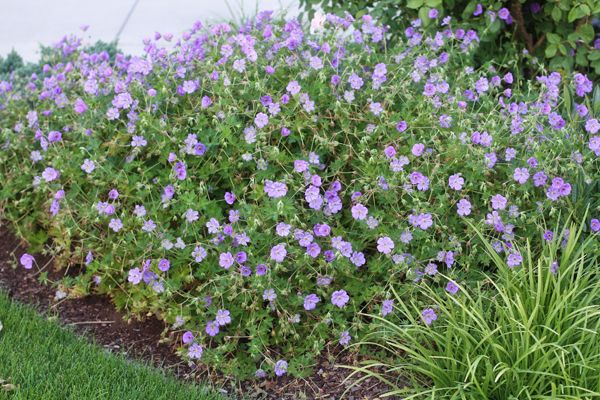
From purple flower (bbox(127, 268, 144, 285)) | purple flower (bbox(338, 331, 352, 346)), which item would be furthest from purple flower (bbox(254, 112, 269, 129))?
purple flower (bbox(338, 331, 352, 346))

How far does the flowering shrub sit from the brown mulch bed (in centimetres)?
9

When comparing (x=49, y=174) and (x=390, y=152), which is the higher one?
(x=49, y=174)

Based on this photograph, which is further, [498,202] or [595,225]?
[595,225]

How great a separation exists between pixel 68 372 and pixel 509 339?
157cm

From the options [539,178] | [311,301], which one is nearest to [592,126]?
[539,178]

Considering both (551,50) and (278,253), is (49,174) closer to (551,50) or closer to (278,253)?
(278,253)

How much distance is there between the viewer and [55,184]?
3611 mm

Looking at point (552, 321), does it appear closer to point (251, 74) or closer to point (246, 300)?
point (246, 300)

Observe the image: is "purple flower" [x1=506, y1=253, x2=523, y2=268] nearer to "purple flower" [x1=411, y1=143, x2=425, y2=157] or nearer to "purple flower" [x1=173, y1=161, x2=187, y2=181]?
"purple flower" [x1=411, y1=143, x2=425, y2=157]

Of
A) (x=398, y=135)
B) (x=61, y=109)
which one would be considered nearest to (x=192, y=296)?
(x=398, y=135)

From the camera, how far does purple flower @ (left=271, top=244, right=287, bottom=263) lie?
2.92 meters

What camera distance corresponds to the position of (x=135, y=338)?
3.47 m

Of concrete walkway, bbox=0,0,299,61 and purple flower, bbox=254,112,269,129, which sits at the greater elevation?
concrete walkway, bbox=0,0,299,61

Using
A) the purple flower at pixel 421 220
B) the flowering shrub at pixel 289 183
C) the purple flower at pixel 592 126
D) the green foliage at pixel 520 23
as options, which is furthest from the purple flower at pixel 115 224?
the purple flower at pixel 592 126
